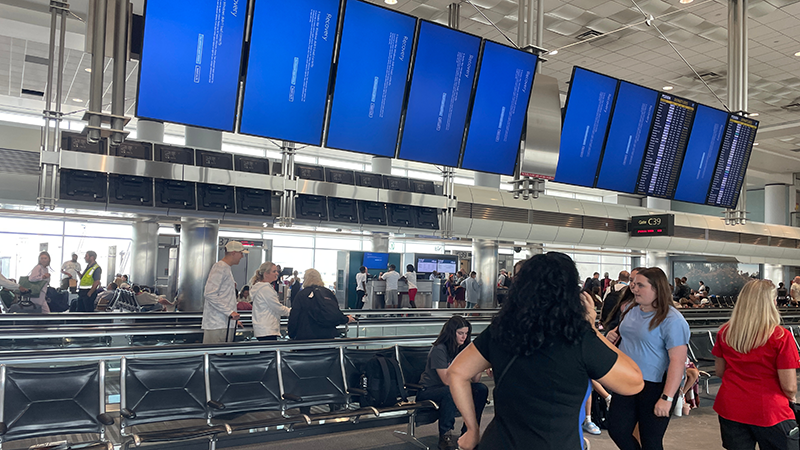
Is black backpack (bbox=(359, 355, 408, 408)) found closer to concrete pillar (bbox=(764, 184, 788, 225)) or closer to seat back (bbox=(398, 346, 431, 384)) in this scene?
seat back (bbox=(398, 346, 431, 384))

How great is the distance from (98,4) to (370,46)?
2288mm

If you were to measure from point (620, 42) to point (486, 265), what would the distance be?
27.7 ft

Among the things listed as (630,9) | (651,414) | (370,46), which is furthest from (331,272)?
(651,414)

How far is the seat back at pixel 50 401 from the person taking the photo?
141 inches

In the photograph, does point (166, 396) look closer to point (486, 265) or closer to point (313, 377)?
point (313, 377)

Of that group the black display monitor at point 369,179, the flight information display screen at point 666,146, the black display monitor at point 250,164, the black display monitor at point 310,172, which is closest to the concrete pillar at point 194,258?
the black display monitor at point 250,164

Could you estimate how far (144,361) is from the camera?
4176mm

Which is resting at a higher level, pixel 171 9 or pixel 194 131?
pixel 171 9

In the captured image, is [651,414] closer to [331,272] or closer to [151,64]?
[151,64]

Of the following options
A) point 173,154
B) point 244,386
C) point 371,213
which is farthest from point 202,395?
point 371,213

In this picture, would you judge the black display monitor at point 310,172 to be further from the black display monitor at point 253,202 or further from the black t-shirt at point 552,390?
the black t-shirt at point 552,390

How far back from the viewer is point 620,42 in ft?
33.4

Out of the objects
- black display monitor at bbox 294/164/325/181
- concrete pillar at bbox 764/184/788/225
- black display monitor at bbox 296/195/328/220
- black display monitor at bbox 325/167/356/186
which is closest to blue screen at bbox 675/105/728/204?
black display monitor at bbox 296/195/328/220

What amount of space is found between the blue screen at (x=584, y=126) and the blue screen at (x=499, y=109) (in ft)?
2.55
